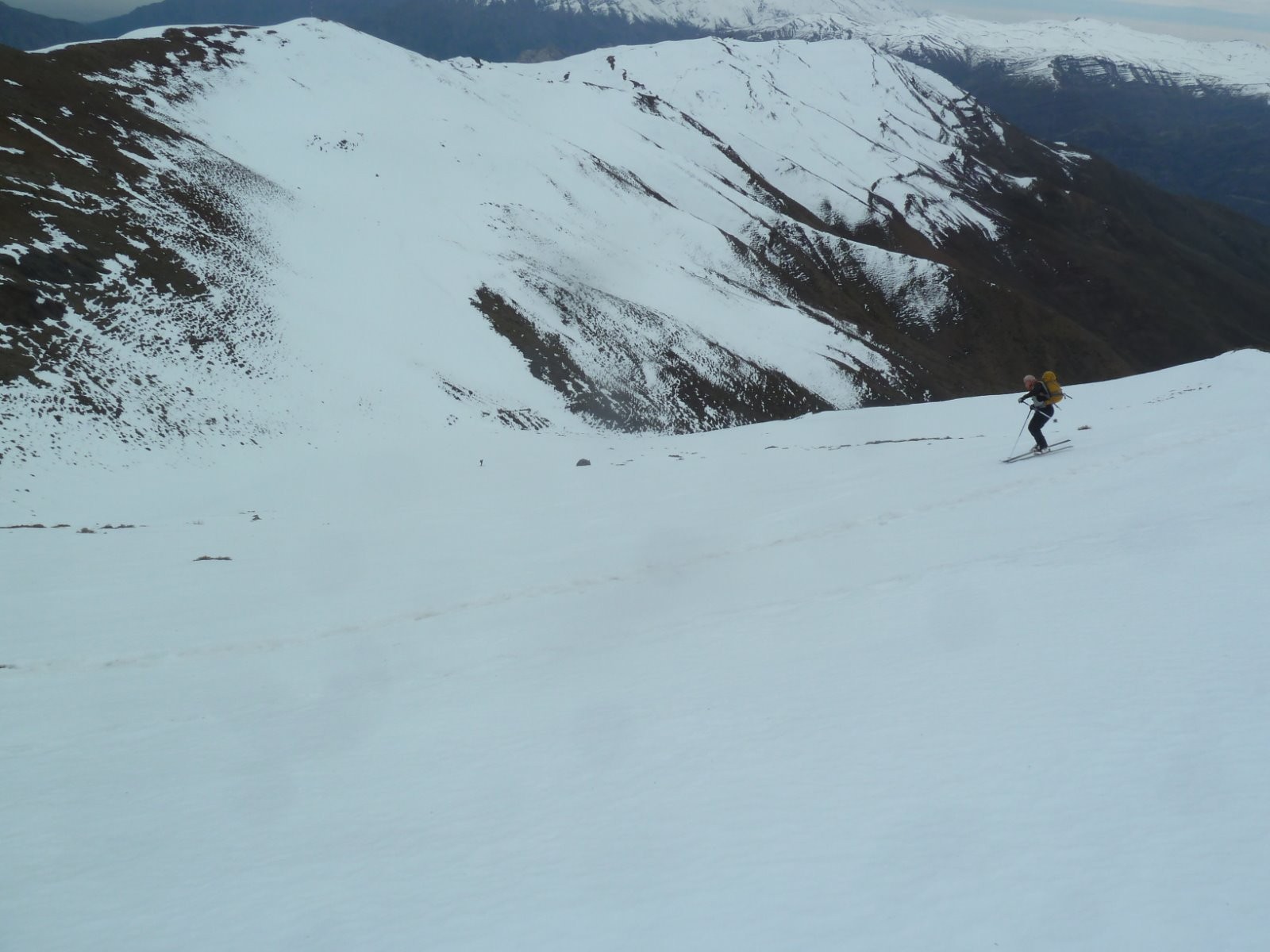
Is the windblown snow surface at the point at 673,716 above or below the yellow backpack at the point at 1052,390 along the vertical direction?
below

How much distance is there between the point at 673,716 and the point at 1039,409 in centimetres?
1363

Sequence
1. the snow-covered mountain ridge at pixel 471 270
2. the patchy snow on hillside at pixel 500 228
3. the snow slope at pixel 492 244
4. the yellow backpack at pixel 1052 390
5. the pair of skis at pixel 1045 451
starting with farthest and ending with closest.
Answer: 1. the patchy snow on hillside at pixel 500 228
2. the snow slope at pixel 492 244
3. the snow-covered mountain ridge at pixel 471 270
4. the pair of skis at pixel 1045 451
5. the yellow backpack at pixel 1052 390

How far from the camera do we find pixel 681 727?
851 centimetres

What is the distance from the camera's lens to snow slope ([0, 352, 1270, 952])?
5879 millimetres

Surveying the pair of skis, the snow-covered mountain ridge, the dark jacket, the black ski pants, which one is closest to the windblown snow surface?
the pair of skis

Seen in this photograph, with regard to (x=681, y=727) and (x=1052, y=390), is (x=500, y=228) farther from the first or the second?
(x=681, y=727)

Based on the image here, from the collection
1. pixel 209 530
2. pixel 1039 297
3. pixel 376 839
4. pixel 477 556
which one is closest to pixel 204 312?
pixel 209 530

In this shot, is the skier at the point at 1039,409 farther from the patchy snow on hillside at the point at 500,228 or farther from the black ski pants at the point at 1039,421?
the patchy snow on hillside at the point at 500,228

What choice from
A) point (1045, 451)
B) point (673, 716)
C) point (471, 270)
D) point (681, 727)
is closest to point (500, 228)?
point (471, 270)

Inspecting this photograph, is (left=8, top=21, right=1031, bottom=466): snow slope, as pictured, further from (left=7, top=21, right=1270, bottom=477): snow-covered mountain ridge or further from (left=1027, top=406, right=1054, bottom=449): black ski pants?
(left=1027, top=406, right=1054, bottom=449): black ski pants

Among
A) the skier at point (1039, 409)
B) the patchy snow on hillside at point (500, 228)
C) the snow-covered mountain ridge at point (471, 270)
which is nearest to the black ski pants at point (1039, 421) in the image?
the skier at point (1039, 409)

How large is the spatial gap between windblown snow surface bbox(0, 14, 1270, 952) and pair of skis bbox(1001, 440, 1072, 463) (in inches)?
→ 18.3

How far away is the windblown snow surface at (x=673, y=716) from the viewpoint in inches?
233

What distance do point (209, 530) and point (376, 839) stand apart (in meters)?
13.6
